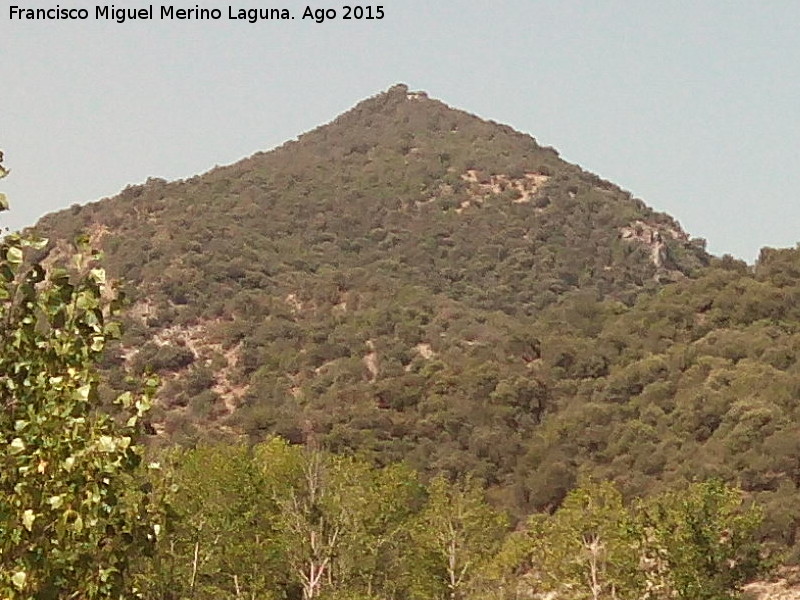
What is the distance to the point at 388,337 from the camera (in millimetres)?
104625

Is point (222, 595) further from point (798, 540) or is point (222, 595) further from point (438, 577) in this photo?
point (798, 540)

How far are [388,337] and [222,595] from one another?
66619 mm

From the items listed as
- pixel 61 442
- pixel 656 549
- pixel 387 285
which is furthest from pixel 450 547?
pixel 387 285

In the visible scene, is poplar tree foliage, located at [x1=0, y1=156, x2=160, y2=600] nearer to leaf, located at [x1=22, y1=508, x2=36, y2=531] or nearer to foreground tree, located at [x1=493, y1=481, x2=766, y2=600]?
leaf, located at [x1=22, y1=508, x2=36, y2=531]

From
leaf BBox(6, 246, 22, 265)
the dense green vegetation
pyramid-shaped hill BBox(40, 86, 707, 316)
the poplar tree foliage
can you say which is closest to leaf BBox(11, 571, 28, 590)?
the poplar tree foliage

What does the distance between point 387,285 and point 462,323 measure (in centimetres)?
1291

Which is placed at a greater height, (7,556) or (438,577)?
(7,556)

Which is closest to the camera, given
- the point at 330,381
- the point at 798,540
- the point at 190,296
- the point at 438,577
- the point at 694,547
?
A: the point at 694,547

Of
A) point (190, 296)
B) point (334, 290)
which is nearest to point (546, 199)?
point (334, 290)

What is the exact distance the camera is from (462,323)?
11094cm

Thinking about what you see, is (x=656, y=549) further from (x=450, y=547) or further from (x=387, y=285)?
(x=387, y=285)

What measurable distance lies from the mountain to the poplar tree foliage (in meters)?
35.2

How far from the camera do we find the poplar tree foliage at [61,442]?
6512mm

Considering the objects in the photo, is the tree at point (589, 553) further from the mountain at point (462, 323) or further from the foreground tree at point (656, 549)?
the mountain at point (462, 323)
